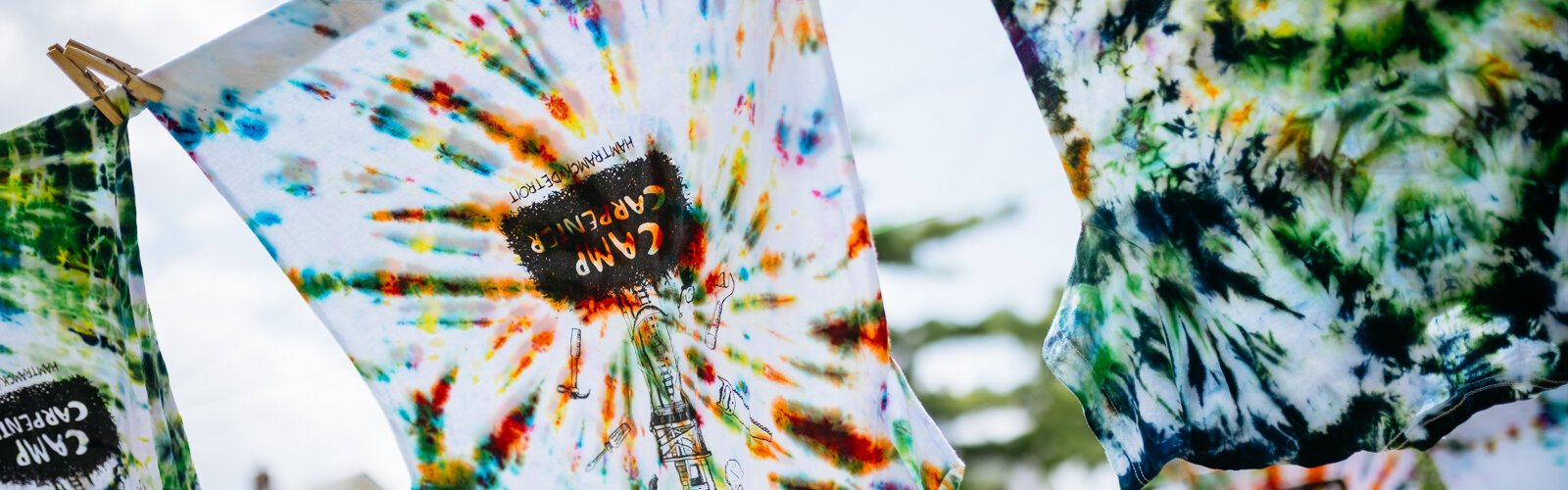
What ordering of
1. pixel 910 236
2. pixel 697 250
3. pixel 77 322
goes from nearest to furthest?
pixel 697 250 < pixel 77 322 < pixel 910 236

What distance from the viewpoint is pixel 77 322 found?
5.98ft

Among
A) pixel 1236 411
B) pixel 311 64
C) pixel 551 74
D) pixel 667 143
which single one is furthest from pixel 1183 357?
pixel 311 64

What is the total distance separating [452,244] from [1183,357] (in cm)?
107

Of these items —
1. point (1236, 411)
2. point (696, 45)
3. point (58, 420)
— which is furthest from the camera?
point (58, 420)

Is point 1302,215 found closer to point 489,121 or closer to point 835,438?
point 835,438

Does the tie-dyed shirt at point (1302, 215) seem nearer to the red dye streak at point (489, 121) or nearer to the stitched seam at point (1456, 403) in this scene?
the stitched seam at point (1456, 403)

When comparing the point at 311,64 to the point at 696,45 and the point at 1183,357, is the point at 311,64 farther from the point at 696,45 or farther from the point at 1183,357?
the point at 1183,357

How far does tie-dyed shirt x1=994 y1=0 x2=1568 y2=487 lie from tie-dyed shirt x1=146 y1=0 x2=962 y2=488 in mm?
307

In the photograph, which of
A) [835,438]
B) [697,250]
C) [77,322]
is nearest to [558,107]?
[697,250]

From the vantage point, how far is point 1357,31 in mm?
1263

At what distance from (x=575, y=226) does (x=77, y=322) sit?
860 millimetres

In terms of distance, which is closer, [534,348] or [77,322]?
[534,348]

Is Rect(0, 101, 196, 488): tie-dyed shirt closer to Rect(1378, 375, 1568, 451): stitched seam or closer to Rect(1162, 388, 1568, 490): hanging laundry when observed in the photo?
Rect(1378, 375, 1568, 451): stitched seam

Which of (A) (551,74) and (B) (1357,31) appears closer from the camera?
(B) (1357,31)
